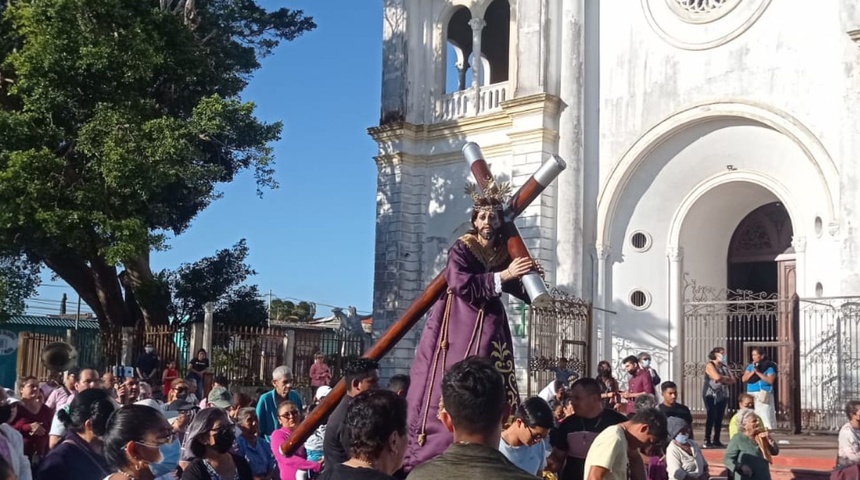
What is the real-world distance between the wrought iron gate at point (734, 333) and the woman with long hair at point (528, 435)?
38.3 ft

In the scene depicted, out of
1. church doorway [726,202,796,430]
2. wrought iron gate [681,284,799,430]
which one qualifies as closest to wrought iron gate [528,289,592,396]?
wrought iron gate [681,284,799,430]

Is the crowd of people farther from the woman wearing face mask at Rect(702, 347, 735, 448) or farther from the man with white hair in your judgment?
the woman wearing face mask at Rect(702, 347, 735, 448)

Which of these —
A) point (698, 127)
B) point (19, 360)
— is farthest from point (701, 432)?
point (19, 360)

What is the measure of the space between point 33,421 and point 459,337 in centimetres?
463

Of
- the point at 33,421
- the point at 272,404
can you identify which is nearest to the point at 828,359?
the point at 272,404

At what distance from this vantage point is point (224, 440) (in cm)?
532

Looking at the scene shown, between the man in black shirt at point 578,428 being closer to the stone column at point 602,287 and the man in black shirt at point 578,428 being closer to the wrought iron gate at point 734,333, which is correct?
the wrought iron gate at point 734,333

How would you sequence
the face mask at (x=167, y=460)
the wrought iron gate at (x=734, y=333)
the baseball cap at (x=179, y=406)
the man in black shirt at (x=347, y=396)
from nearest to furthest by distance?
the face mask at (x=167, y=460)
the man in black shirt at (x=347, y=396)
the baseball cap at (x=179, y=406)
the wrought iron gate at (x=734, y=333)

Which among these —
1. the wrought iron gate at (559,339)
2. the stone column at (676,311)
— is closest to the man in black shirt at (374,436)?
the wrought iron gate at (559,339)

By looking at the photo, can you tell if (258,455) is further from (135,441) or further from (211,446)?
(135,441)

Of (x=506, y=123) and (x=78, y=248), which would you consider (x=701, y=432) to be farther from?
(x=78, y=248)

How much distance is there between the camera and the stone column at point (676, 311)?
1855 cm

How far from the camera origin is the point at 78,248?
18.6m

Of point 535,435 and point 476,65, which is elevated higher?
point 476,65
